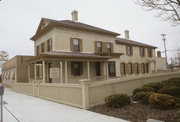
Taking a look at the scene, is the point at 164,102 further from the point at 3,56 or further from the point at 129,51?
the point at 3,56

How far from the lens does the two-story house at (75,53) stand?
1647 cm

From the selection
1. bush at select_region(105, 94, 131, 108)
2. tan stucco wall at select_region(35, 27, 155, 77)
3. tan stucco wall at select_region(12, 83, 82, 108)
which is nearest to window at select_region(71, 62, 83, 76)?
tan stucco wall at select_region(35, 27, 155, 77)

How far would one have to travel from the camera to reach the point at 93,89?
891 cm

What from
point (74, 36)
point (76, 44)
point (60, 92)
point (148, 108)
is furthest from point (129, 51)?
point (148, 108)

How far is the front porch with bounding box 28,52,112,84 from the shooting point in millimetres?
15203

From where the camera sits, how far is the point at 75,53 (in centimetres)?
1789

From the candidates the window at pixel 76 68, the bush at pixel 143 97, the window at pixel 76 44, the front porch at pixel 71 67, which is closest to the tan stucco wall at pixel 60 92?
the front porch at pixel 71 67

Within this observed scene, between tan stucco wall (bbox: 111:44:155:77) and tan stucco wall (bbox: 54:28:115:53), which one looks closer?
tan stucco wall (bbox: 54:28:115:53)

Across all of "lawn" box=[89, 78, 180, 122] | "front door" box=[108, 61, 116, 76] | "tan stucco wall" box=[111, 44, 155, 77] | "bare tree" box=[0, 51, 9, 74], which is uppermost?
"bare tree" box=[0, 51, 9, 74]

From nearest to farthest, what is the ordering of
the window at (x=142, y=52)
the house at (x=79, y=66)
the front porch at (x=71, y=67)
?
1. the house at (x=79, y=66)
2. the front porch at (x=71, y=67)
3. the window at (x=142, y=52)

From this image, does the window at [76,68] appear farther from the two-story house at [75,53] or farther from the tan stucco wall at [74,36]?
the tan stucco wall at [74,36]

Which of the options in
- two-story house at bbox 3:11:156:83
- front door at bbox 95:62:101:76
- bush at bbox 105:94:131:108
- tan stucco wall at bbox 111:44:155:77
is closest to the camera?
bush at bbox 105:94:131:108

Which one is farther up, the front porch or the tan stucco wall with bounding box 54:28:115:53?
the tan stucco wall with bounding box 54:28:115:53

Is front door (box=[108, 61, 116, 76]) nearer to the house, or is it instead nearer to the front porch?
the house
